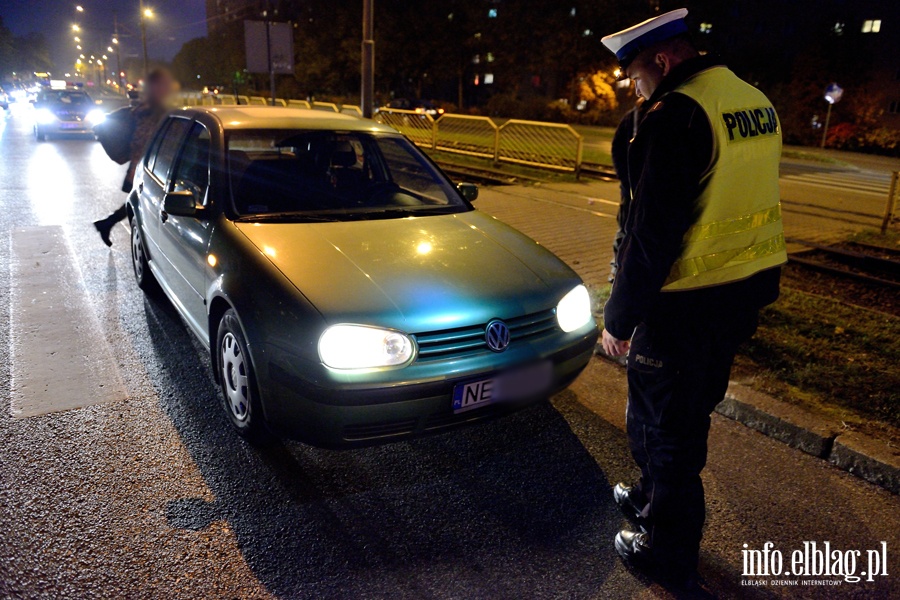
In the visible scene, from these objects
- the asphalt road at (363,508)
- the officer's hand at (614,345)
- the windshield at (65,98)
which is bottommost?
the asphalt road at (363,508)

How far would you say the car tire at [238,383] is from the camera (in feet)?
10.00

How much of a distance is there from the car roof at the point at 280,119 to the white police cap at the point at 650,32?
250 cm

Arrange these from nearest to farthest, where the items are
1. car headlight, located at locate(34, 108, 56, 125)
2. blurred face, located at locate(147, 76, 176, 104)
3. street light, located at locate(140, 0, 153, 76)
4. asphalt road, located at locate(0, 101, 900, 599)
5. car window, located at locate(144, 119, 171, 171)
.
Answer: asphalt road, located at locate(0, 101, 900, 599)
car window, located at locate(144, 119, 171, 171)
blurred face, located at locate(147, 76, 176, 104)
car headlight, located at locate(34, 108, 56, 125)
street light, located at locate(140, 0, 153, 76)

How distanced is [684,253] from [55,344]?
4.15 m

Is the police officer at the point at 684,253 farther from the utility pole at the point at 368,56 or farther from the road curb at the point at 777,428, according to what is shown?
the utility pole at the point at 368,56

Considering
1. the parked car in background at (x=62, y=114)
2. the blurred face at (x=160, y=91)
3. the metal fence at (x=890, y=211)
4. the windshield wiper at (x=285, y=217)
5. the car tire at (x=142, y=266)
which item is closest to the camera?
the windshield wiper at (x=285, y=217)

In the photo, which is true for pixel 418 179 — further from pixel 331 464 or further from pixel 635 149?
pixel 635 149

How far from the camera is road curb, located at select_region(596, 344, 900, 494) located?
10.3ft

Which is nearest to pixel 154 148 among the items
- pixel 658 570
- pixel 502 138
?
pixel 658 570

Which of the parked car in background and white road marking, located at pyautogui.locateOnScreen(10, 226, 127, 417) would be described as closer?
white road marking, located at pyautogui.locateOnScreen(10, 226, 127, 417)

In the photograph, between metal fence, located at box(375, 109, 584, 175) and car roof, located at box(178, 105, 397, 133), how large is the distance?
8925 millimetres

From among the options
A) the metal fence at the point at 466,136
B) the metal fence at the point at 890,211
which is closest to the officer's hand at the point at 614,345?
the metal fence at the point at 890,211

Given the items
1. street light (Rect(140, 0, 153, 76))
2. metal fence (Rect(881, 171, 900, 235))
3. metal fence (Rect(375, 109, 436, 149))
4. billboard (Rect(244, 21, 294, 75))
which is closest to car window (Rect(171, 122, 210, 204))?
metal fence (Rect(881, 171, 900, 235))

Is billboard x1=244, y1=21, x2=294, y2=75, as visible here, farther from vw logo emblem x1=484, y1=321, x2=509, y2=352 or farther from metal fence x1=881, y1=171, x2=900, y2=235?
vw logo emblem x1=484, y1=321, x2=509, y2=352
